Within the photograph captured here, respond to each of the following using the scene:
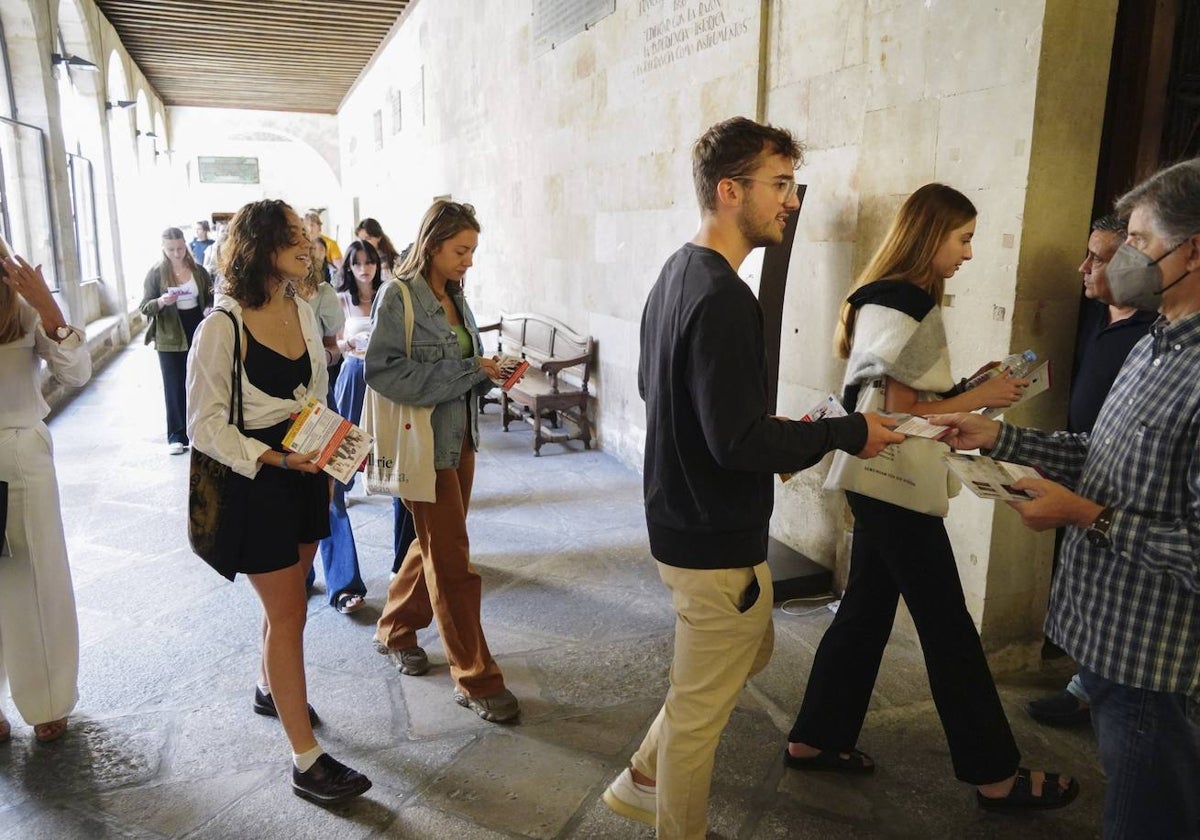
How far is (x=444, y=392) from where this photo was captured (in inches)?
114

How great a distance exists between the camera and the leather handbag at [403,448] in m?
2.86

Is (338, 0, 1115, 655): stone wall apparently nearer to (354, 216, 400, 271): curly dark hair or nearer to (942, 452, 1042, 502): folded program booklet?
(942, 452, 1042, 502): folded program booklet

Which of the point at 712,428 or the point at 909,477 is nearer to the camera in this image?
the point at 712,428

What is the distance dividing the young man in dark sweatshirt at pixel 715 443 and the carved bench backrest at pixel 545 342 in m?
4.93

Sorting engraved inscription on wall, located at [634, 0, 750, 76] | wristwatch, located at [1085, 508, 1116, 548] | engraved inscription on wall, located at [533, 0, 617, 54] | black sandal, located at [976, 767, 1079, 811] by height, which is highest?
engraved inscription on wall, located at [533, 0, 617, 54]

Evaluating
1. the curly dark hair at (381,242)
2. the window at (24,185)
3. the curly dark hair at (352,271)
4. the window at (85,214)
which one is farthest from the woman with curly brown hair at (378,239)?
the window at (85,214)

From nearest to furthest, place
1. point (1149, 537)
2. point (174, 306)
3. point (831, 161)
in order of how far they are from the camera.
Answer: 1. point (1149, 537)
2. point (831, 161)
3. point (174, 306)

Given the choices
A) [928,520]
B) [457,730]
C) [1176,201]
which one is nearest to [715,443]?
[928,520]

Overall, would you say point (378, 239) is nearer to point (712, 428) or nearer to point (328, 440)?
point (328, 440)

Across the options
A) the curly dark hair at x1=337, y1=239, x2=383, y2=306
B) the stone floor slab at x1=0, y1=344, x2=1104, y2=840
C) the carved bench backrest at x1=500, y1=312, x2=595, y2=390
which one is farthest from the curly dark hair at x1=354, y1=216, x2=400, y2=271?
the stone floor slab at x1=0, y1=344, x2=1104, y2=840

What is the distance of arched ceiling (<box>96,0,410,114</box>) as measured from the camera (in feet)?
44.6

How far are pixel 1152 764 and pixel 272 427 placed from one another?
2.26m

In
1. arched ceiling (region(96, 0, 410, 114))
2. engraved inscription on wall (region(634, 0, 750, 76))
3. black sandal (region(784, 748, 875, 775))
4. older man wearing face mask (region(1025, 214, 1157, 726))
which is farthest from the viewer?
arched ceiling (region(96, 0, 410, 114))

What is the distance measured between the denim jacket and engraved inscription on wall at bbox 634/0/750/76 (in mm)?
2757
